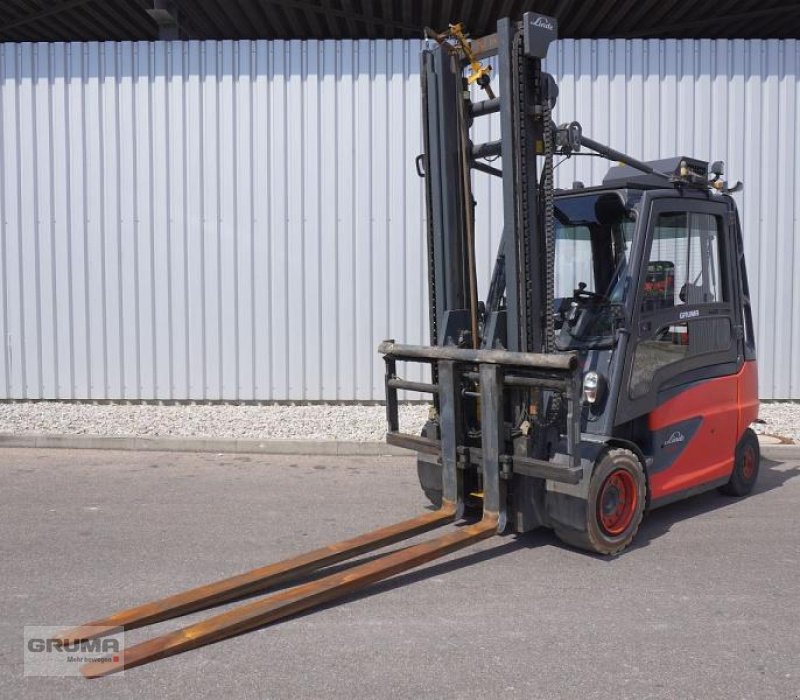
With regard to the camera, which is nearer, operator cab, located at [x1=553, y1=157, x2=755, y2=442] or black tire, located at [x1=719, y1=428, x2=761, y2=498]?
operator cab, located at [x1=553, y1=157, x2=755, y2=442]

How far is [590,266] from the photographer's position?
19.7 ft

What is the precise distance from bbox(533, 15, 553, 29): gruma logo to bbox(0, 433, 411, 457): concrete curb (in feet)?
16.0

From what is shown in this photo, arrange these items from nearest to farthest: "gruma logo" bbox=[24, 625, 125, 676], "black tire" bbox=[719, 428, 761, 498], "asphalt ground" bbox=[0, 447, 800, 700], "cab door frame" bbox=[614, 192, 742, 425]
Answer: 1. "asphalt ground" bbox=[0, 447, 800, 700]
2. "gruma logo" bbox=[24, 625, 125, 676]
3. "cab door frame" bbox=[614, 192, 742, 425]
4. "black tire" bbox=[719, 428, 761, 498]

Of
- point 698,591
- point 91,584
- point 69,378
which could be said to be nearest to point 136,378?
point 69,378

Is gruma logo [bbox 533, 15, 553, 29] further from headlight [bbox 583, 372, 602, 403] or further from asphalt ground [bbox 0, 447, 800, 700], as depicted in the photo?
asphalt ground [bbox 0, 447, 800, 700]

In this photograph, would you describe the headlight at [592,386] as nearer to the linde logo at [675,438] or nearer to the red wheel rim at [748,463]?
the linde logo at [675,438]

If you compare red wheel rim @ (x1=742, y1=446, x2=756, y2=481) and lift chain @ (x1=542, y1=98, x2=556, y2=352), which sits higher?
lift chain @ (x1=542, y1=98, x2=556, y2=352)

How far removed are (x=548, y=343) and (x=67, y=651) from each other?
10.9ft

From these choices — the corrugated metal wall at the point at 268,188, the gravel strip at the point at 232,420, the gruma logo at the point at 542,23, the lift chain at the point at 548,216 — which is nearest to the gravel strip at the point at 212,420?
the gravel strip at the point at 232,420

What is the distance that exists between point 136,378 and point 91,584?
22.3 feet

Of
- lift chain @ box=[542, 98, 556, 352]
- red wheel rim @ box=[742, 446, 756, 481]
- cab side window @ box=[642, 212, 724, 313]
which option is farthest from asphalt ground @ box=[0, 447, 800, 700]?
cab side window @ box=[642, 212, 724, 313]

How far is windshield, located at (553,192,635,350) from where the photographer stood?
5547 mm

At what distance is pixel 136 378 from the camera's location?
37.0ft

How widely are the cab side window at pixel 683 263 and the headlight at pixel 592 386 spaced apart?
61 cm
